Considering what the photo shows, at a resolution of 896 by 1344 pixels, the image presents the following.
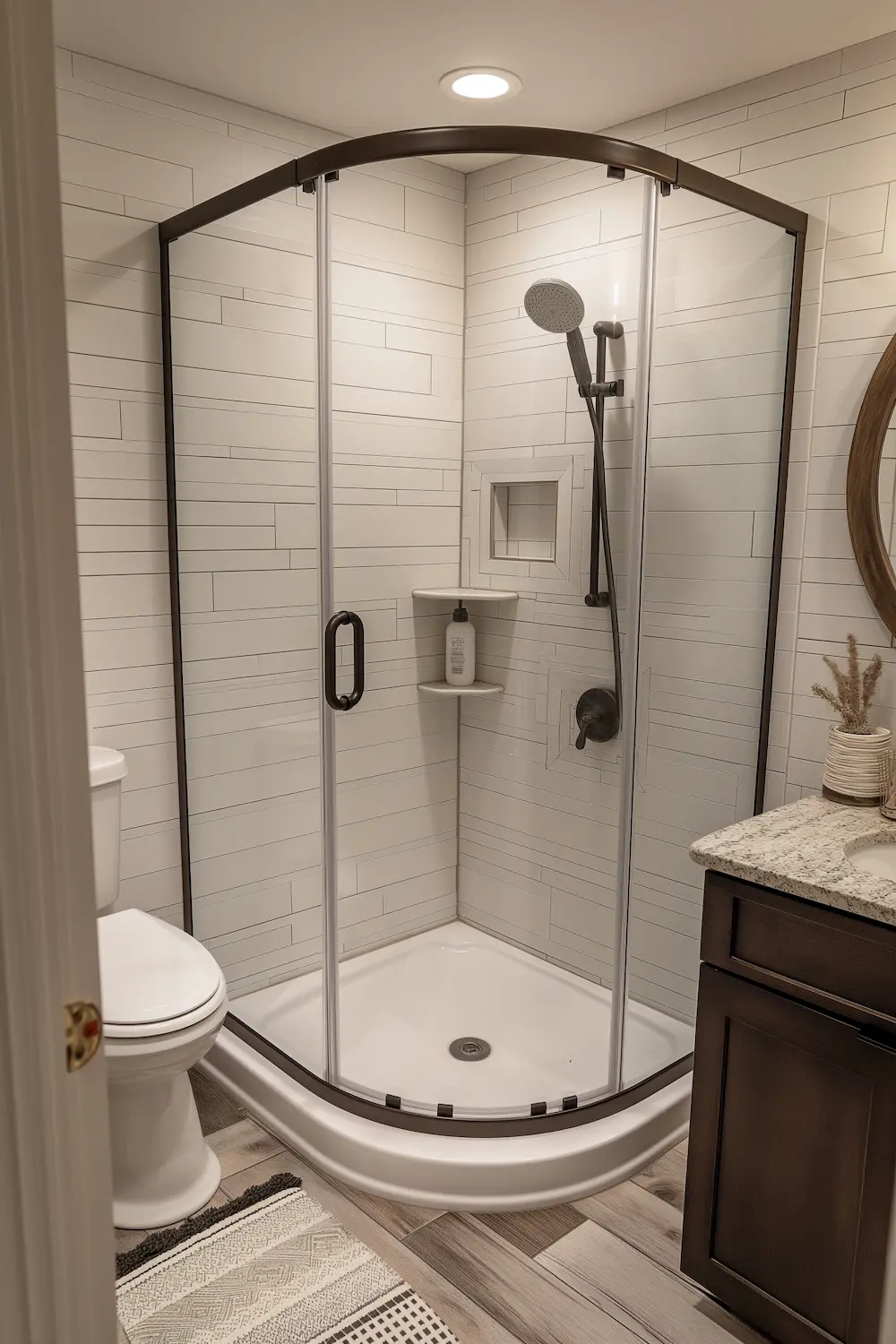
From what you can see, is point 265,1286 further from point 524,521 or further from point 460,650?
point 524,521

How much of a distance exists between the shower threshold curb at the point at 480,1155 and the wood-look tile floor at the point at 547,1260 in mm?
27

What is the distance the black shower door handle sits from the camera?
2129 mm

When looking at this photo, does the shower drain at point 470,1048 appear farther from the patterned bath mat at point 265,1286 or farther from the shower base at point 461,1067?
the patterned bath mat at point 265,1286

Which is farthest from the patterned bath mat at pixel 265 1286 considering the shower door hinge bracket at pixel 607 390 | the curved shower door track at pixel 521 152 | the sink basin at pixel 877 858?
the curved shower door track at pixel 521 152

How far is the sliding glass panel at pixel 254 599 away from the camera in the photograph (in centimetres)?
213

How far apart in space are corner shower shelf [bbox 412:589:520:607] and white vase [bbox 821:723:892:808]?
0.80m

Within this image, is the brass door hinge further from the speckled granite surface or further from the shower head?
the shower head

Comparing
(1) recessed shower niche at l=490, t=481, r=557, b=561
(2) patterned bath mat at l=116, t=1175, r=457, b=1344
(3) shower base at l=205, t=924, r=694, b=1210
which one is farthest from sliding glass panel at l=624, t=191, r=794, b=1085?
(2) patterned bath mat at l=116, t=1175, r=457, b=1344

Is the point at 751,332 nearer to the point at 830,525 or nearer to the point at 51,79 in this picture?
the point at 830,525

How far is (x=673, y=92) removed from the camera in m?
2.28

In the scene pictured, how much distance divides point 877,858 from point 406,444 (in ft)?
4.44

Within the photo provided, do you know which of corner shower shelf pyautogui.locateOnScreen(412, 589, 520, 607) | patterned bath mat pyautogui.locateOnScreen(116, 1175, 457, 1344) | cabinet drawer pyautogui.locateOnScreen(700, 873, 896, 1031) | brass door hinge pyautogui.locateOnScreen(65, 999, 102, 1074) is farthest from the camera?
corner shower shelf pyautogui.locateOnScreen(412, 589, 520, 607)

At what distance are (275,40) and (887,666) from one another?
74.1 inches

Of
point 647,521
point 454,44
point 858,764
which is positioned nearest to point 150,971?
point 647,521
